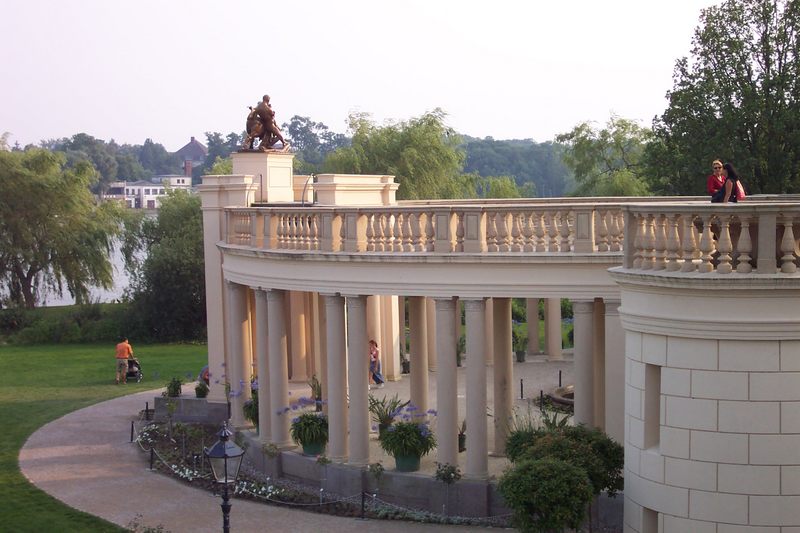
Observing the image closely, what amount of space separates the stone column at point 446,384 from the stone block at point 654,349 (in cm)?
574

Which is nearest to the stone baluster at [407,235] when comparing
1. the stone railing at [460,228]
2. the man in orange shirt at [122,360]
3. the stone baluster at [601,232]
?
the stone railing at [460,228]

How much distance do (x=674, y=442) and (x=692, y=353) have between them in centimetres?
99

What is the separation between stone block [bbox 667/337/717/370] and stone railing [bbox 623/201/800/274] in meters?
0.74

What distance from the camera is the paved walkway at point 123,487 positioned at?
19.0 meters

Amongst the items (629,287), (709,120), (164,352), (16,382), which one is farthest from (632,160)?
(629,287)

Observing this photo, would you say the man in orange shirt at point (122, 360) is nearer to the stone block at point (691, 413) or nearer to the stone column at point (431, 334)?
the stone column at point (431, 334)

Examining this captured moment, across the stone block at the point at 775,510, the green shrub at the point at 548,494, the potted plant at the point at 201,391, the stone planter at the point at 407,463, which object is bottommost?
the potted plant at the point at 201,391

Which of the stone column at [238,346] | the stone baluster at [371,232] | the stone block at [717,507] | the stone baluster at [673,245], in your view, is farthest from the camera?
the stone column at [238,346]

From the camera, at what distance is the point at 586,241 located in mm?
17281

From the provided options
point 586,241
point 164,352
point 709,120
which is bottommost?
point 164,352

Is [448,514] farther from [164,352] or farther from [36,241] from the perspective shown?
[36,241]

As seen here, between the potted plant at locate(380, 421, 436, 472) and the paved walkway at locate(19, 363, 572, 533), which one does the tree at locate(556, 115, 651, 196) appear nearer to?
the paved walkway at locate(19, 363, 572, 533)

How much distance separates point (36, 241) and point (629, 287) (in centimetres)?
4290

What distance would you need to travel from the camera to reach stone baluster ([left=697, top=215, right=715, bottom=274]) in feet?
40.7
